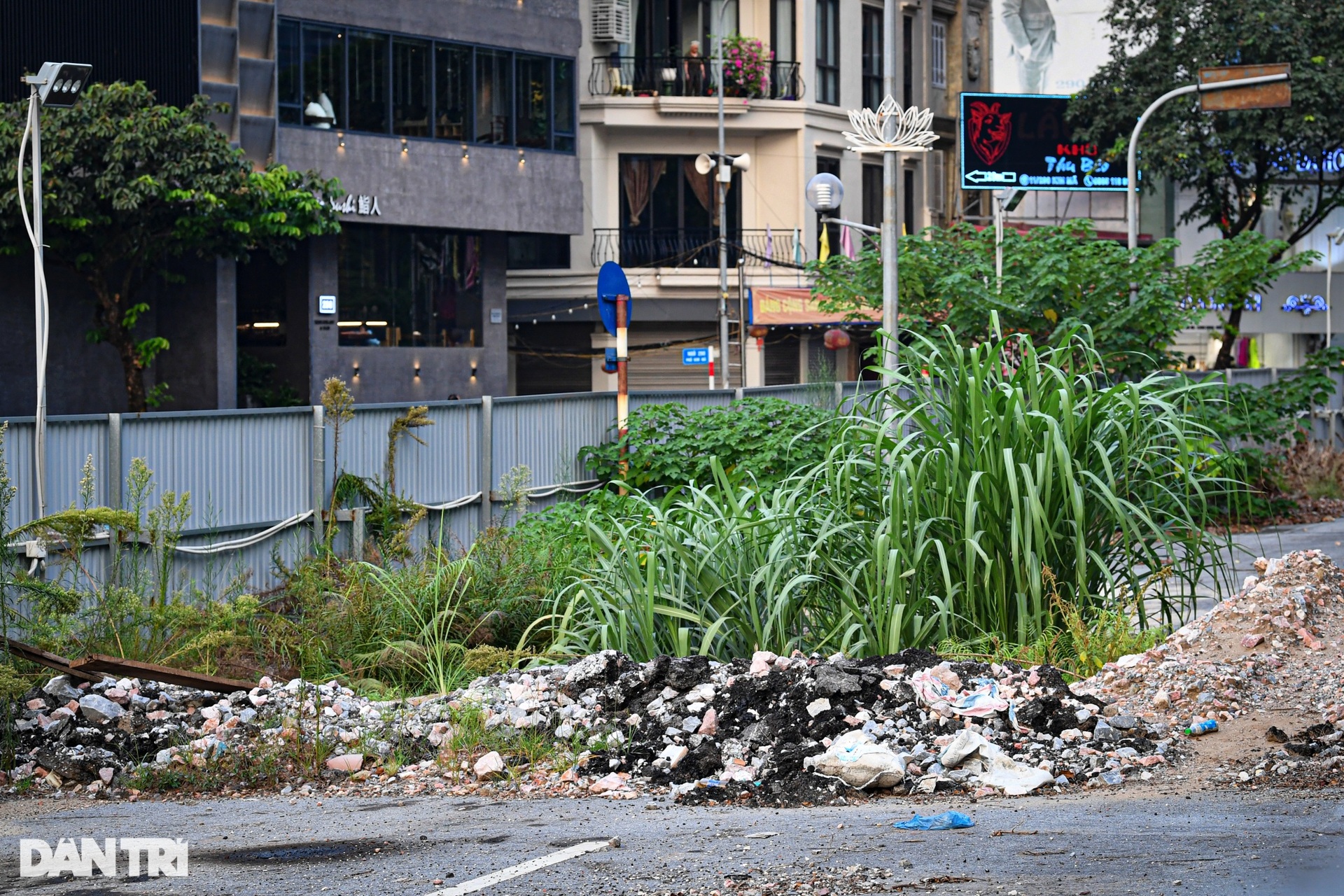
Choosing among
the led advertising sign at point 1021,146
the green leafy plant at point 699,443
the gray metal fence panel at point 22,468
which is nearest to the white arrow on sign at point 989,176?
the led advertising sign at point 1021,146

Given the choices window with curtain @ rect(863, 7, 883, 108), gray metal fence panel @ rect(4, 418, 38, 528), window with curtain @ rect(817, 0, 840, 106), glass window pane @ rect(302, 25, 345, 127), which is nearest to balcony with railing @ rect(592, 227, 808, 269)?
window with curtain @ rect(817, 0, 840, 106)

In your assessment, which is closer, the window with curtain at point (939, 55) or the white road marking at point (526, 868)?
the white road marking at point (526, 868)

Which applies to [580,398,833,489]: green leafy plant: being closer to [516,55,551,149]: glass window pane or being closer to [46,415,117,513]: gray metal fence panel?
[46,415,117,513]: gray metal fence panel

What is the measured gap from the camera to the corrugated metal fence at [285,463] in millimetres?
12828

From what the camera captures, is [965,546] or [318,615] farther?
[318,615]

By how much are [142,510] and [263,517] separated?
1415mm

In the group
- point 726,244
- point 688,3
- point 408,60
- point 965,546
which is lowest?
point 965,546

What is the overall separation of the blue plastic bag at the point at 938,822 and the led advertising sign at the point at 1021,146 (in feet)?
123

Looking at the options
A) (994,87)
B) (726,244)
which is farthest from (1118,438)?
(994,87)

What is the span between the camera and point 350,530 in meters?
15.0

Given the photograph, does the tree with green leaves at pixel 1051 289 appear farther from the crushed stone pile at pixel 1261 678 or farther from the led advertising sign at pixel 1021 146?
the led advertising sign at pixel 1021 146

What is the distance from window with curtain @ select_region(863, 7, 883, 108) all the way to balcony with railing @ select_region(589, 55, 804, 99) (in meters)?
4.67

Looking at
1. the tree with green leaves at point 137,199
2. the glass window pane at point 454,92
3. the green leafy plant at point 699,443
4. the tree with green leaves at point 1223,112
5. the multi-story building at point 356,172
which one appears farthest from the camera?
the tree with green leaves at point 1223,112

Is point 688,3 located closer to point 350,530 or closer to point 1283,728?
point 350,530
